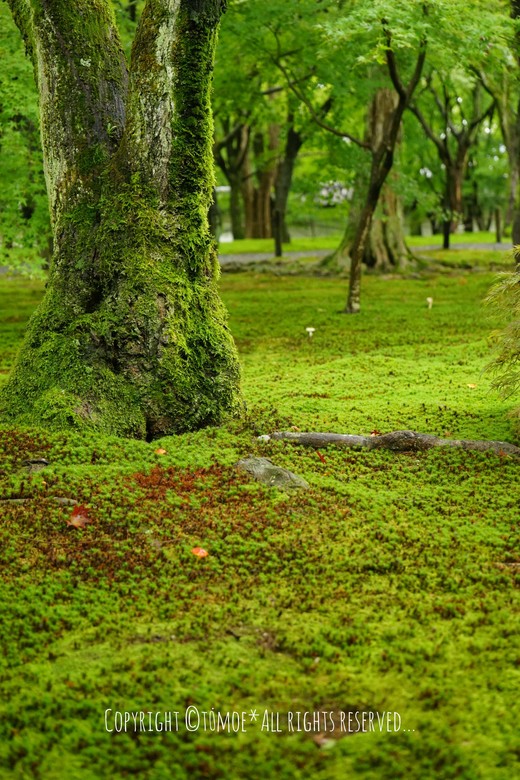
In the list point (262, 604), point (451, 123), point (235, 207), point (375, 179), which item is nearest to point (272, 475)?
point (262, 604)

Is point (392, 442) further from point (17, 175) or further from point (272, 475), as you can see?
A: point (17, 175)

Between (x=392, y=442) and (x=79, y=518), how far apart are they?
2.54 meters

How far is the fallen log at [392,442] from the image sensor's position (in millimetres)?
6238

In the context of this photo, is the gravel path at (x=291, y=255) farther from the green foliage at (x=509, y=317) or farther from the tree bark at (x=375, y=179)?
the green foliage at (x=509, y=317)

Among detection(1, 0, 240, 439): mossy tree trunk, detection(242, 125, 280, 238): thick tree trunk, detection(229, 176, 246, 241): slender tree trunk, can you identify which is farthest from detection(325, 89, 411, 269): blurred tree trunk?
detection(1, 0, 240, 439): mossy tree trunk

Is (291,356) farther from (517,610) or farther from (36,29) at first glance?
(517,610)

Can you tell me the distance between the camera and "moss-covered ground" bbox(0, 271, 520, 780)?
3.00m

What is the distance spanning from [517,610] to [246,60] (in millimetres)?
15951

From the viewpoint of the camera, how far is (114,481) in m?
5.33

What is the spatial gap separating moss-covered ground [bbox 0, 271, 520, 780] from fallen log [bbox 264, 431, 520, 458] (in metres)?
0.14

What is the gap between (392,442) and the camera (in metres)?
6.27

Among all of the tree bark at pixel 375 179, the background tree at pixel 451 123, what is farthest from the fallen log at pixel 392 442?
the background tree at pixel 451 123

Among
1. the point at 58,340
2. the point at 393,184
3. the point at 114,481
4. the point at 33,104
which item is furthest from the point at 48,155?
the point at 393,184

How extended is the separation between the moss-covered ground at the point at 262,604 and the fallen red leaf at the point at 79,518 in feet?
0.04
